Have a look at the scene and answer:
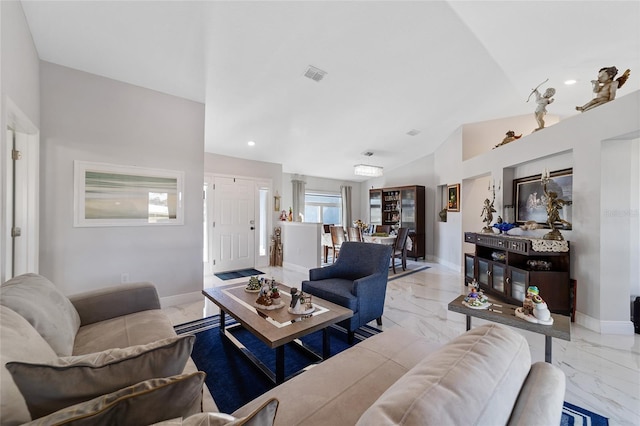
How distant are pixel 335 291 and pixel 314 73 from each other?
8.20 ft

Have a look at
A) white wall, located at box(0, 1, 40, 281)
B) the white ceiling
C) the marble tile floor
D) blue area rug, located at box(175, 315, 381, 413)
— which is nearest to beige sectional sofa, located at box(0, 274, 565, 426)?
blue area rug, located at box(175, 315, 381, 413)

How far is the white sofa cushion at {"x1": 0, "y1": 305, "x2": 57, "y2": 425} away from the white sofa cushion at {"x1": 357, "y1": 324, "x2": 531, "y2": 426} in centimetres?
93

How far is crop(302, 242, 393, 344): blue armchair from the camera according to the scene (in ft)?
7.99

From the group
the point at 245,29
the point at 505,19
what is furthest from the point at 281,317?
the point at 505,19

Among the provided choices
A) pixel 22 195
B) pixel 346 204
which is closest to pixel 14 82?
pixel 22 195

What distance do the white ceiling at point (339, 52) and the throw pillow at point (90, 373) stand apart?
2543mm

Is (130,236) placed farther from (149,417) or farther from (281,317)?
(149,417)

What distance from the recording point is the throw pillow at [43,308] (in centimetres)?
121

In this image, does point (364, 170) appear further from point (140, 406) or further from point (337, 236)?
point (140, 406)

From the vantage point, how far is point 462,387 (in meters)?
0.61

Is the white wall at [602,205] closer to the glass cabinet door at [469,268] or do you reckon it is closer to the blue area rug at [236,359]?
the glass cabinet door at [469,268]

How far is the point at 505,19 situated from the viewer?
2.50m

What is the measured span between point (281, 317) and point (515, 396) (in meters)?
1.48

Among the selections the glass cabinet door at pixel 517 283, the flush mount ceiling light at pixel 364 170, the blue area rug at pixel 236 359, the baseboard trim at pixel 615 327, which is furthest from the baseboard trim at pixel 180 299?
the baseboard trim at pixel 615 327
